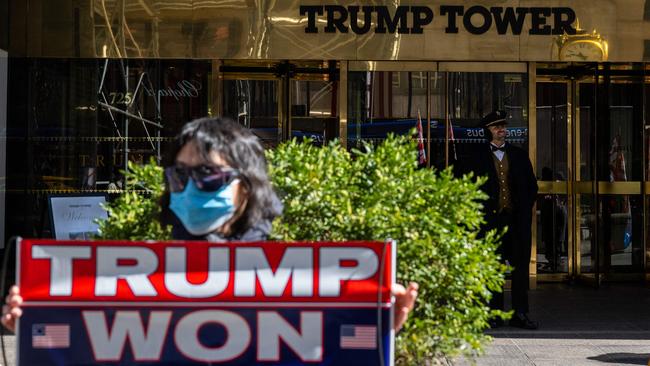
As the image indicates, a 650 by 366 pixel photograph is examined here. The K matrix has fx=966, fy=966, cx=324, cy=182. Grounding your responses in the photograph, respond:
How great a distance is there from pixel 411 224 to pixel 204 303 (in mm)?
925

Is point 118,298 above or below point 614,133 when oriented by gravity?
below

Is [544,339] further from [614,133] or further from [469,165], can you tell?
[614,133]

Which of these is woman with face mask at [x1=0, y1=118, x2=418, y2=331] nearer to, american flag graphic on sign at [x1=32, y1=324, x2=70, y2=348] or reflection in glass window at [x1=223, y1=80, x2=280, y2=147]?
american flag graphic on sign at [x1=32, y1=324, x2=70, y2=348]

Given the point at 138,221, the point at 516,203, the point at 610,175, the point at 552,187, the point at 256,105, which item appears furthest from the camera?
the point at 610,175

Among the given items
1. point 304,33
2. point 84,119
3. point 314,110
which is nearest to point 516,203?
point 314,110

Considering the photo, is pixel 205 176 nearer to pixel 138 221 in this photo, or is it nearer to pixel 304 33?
pixel 138 221

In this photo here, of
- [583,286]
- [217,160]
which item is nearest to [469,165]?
[583,286]

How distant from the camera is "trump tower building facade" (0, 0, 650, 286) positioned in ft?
32.7

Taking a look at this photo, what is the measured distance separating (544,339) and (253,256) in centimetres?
533

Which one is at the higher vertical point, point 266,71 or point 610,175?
point 266,71

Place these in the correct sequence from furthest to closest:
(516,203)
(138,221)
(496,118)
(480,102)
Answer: (480,102) → (516,203) → (496,118) → (138,221)

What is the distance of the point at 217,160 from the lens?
10.5 feet

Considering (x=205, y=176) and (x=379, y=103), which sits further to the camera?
(x=379, y=103)

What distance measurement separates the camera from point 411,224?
11.8ft
